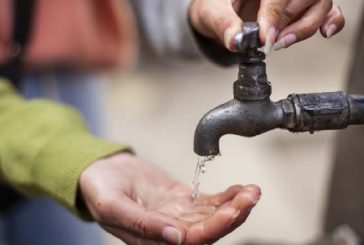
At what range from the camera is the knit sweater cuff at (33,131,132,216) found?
0.64m

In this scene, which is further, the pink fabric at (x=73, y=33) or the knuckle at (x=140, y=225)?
the pink fabric at (x=73, y=33)

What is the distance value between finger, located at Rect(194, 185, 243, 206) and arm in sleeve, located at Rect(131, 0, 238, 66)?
176mm

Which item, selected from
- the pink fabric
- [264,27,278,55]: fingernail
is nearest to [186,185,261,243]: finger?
[264,27,278,55]: fingernail

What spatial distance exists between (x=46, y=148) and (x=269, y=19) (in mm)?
337

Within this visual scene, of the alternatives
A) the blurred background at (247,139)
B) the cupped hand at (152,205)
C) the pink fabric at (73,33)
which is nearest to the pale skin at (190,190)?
the cupped hand at (152,205)

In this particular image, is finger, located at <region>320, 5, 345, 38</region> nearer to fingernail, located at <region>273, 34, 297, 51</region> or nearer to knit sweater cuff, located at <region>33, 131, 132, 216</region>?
fingernail, located at <region>273, 34, 297, 51</region>

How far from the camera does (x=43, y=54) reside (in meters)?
0.94

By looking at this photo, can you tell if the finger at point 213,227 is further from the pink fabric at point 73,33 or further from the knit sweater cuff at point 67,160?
the pink fabric at point 73,33

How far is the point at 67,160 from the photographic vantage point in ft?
2.17

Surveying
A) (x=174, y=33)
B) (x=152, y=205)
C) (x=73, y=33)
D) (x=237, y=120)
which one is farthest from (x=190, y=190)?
(x=73, y=33)

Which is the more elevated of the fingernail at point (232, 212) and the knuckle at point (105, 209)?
the fingernail at point (232, 212)

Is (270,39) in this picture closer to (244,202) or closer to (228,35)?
(228,35)

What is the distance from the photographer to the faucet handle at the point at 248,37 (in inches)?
18.5

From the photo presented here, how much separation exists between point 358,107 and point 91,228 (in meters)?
0.65
